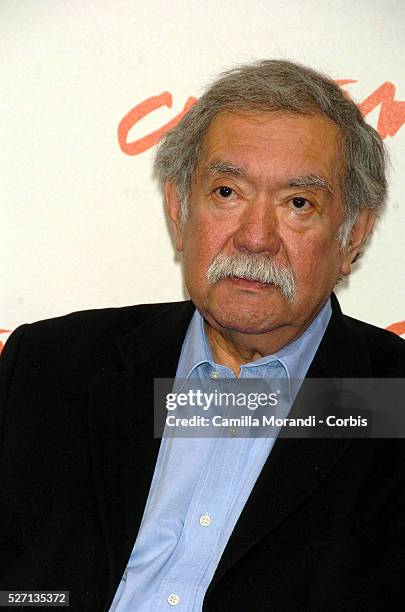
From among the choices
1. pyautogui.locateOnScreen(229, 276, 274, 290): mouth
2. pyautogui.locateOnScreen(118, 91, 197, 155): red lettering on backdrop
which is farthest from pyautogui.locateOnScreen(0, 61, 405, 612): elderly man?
pyautogui.locateOnScreen(118, 91, 197, 155): red lettering on backdrop

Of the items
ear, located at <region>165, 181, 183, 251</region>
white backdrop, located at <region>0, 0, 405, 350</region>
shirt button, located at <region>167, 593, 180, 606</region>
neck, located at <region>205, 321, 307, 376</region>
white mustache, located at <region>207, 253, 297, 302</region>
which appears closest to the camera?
Answer: shirt button, located at <region>167, 593, 180, 606</region>

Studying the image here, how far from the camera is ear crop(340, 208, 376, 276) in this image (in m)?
2.07

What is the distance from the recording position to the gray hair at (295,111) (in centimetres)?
197

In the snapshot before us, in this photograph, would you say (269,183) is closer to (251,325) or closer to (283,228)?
(283,228)

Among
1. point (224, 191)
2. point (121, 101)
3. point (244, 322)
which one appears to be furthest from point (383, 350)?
point (121, 101)

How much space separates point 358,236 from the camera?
2100 mm

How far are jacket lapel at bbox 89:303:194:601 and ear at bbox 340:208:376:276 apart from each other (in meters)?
0.38

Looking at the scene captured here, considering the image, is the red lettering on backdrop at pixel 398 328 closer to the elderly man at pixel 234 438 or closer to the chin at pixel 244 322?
the elderly man at pixel 234 438

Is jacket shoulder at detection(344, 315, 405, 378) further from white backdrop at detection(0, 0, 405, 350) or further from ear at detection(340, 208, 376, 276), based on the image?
white backdrop at detection(0, 0, 405, 350)

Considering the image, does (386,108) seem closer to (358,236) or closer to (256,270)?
(358,236)

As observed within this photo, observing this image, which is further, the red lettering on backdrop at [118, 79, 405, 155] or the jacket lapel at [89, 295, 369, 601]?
the red lettering on backdrop at [118, 79, 405, 155]

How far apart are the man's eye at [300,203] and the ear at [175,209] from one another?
29 cm

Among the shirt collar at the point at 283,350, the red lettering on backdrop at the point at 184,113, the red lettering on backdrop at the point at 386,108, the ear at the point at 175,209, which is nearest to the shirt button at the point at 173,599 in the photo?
the shirt collar at the point at 283,350

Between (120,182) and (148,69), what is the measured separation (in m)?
0.29
